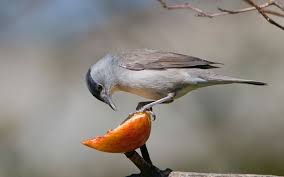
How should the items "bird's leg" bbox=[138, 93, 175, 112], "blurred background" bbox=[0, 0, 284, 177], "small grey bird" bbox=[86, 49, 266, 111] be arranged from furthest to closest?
"blurred background" bbox=[0, 0, 284, 177]
"small grey bird" bbox=[86, 49, 266, 111]
"bird's leg" bbox=[138, 93, 175, 112]

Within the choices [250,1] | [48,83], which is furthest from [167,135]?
[250,1]

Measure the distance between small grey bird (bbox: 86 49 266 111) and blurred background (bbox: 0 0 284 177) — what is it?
5.53ft

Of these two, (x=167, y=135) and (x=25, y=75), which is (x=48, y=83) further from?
(x=167, y=135)

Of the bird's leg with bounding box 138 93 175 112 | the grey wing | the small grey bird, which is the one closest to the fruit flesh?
the bird's leg with bounding box 138 93 175 112

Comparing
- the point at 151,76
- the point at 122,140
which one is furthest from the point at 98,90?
the point at 122,140

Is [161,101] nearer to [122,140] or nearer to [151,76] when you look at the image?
[151,76]

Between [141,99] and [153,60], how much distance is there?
1.93 m

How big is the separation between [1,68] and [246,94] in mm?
1797

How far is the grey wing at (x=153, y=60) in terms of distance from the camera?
327cm

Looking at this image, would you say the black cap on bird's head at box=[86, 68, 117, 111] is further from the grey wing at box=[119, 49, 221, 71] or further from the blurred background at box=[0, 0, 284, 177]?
the blurred background at box=[0, 0, 284, 177]

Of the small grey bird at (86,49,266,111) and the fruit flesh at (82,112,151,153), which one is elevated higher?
the fruit flesh at (82,112,151,153)

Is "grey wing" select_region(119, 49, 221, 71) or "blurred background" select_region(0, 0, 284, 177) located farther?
"blurred background" select_region(0, 0, 284, 177)

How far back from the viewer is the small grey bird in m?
3.19

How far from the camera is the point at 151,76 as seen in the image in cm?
326
